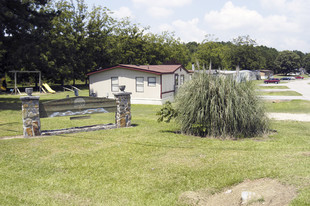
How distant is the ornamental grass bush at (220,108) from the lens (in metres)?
9.27

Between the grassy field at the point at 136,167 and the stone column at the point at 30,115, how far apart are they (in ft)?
1.38

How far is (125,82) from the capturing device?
23438 millimetres

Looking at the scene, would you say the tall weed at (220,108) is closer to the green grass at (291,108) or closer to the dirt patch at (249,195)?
the dirt patch at (249,195)

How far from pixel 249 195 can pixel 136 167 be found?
2679 mm

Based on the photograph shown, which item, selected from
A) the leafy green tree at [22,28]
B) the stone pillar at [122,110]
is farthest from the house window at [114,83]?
the stone pillar at [122,110]

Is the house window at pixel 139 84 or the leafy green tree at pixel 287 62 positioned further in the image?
the leafy green tree at pixel 287 62

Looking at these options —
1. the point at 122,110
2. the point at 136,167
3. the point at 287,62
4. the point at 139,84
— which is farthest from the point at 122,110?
the point at 287,62

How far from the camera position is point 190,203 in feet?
16.0

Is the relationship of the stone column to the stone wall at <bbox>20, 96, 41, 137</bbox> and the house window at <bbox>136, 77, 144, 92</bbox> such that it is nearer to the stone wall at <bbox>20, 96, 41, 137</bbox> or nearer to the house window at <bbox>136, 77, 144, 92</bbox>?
the stone wall at <bbox>20, 96, 41, 137</bbox>

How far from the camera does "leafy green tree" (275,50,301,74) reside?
331ft

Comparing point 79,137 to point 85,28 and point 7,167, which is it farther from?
point 85,28

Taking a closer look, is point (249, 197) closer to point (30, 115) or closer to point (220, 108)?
point (220, 108)

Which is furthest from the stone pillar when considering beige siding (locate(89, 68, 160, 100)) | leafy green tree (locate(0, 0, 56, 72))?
leafy green tree (locate(0, 0, 56, 72))

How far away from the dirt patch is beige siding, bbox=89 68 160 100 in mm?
17294
